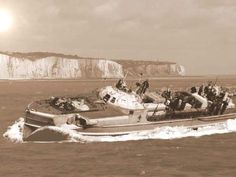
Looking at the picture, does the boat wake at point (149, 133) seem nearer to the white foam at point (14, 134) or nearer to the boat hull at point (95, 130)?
the white foam at point (14, 134)

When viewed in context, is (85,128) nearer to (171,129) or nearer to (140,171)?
(171,129)

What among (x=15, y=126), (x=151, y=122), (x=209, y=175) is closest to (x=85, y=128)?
(x=151, y=122)

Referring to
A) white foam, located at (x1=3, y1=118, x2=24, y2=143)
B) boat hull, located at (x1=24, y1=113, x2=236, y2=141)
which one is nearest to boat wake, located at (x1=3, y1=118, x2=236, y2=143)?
white foam, located at (x1=3, y1=118, x2=24, y2=143)

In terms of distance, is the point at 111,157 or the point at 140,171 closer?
the point at 140,171

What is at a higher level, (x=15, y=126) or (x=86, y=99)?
(x=86, y=99)

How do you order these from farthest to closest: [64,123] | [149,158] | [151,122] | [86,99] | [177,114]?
[177,114], [86,99], [151,122], [64,123], [149,158]

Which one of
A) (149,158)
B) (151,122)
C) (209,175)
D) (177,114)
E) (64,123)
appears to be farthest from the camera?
(177,114)
